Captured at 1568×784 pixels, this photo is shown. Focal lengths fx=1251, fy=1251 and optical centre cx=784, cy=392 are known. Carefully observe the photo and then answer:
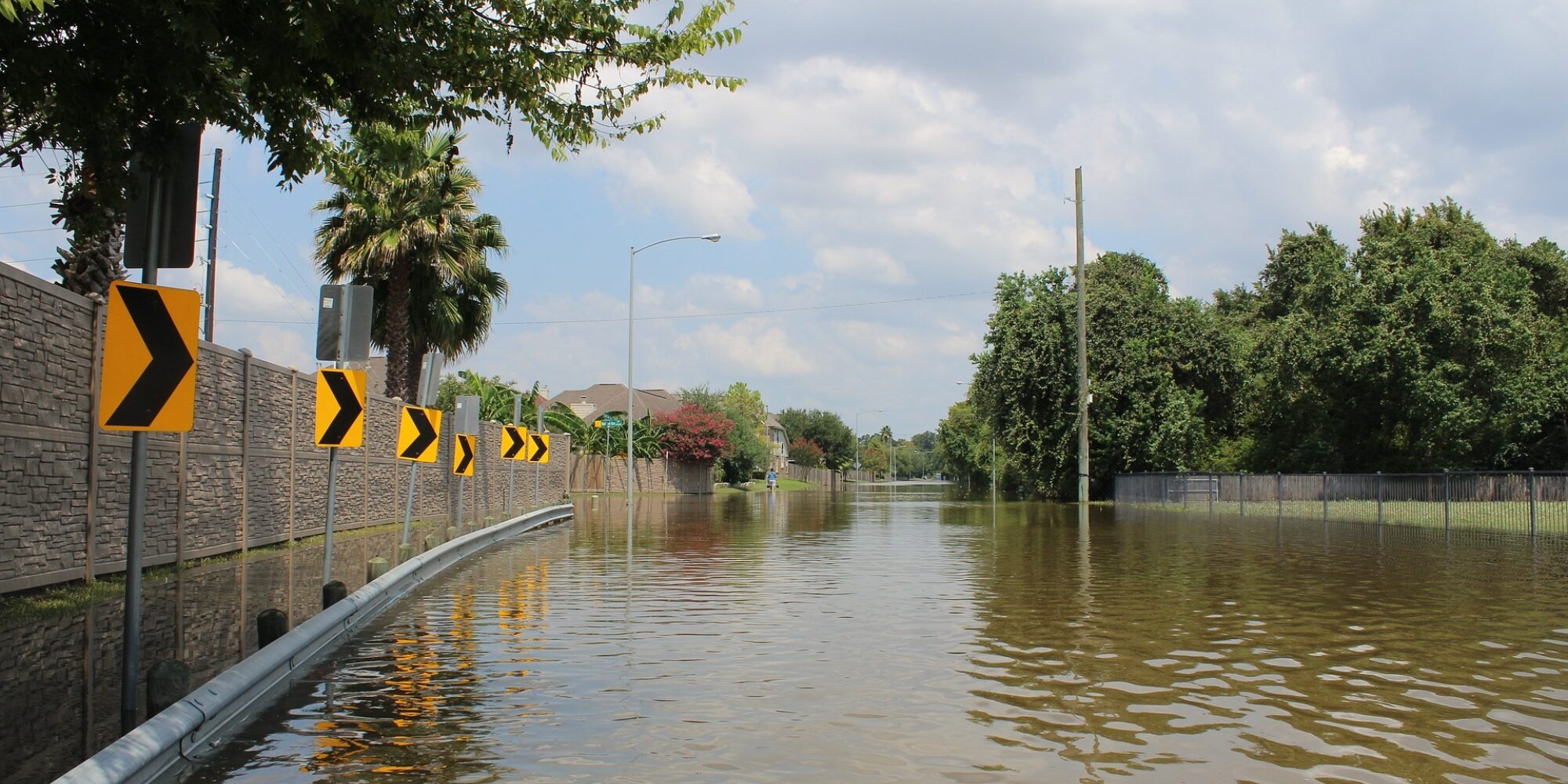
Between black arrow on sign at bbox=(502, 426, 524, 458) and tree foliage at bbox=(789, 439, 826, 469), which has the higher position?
tree foliage at bbox=(789, 439, 826, 469)

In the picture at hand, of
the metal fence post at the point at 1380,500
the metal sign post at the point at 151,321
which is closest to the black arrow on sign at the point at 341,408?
the metal sign post at the point at 151,321

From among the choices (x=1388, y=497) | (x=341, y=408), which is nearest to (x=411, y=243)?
(x=341, y=408)

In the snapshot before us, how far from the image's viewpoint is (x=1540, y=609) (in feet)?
42.4

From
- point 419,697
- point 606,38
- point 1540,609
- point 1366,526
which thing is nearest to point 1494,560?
point 1540,609

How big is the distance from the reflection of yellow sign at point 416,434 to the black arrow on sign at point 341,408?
4.01m

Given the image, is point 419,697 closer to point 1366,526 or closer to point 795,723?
point 795,723

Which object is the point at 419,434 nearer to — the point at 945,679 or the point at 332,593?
the point at 332,593

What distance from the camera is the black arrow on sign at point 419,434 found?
17.4 meters

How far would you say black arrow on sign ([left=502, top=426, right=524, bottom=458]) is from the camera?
1171 inches

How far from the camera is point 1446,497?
28.7 meters

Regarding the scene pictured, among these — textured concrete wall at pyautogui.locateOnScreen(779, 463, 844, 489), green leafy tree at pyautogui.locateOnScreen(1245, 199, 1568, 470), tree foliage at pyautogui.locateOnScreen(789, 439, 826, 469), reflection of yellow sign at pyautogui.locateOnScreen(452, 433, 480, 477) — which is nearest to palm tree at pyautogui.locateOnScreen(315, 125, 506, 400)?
reflection of yellow sign at pyautogui.locateOnScreen(452, 433, 480, 477)

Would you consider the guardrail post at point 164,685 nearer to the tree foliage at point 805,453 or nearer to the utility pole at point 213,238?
the utility pole at point 213,238

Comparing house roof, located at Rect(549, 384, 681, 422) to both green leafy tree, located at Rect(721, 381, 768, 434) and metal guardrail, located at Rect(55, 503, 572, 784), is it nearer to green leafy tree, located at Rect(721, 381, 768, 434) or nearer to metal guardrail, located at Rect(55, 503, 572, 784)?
green leafy tree, located at Rect(721, 381, 768, 434)

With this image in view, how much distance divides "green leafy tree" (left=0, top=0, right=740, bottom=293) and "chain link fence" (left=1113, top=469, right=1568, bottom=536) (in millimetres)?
22563
